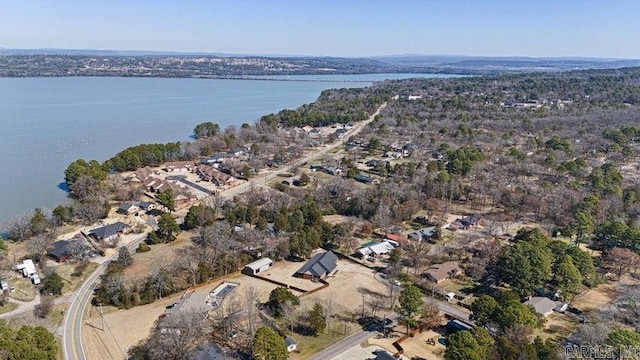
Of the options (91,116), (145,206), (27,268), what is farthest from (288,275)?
(91,116)

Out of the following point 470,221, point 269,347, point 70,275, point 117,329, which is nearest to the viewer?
point 269,347

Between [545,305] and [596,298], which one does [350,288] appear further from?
[596,298]

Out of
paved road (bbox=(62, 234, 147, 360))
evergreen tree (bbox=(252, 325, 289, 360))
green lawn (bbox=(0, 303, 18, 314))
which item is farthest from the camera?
green lawn (bbox=(0, 303, 18, 314))

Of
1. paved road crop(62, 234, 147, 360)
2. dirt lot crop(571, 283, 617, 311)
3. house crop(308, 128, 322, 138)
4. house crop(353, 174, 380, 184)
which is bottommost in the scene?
paved road crop(62, 234, 147, 360)

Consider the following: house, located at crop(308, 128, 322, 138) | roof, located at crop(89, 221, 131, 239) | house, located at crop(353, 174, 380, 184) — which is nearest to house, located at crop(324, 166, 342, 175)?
house, located at crop(353, 174, 380, 184)

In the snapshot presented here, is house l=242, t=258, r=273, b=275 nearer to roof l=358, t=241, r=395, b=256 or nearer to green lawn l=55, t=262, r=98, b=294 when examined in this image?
roof l=358, t=241, r=395, b=256

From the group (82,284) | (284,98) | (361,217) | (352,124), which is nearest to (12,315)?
(82,284)

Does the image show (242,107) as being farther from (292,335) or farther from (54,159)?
(292,335)

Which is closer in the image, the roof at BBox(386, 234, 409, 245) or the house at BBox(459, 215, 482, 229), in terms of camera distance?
the roof at BBox(386, 234, 409, 245)
